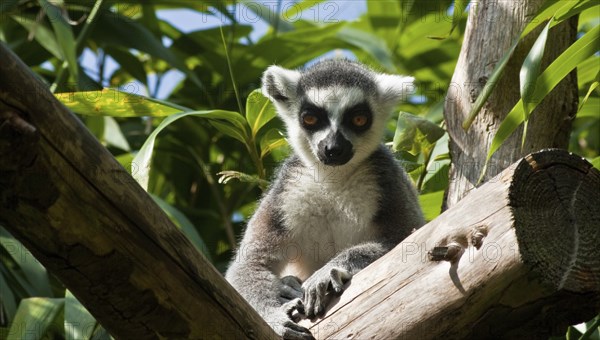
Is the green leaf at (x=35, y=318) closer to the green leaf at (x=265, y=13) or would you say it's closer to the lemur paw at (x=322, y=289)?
the lemur paw at (x=322, y=289)

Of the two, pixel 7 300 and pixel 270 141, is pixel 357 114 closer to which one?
pixel 270 141

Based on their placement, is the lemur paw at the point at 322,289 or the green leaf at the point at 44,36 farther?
the green leaf at the point at 44,36

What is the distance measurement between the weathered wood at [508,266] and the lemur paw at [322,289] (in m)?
0.32

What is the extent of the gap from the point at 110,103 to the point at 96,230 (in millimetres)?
2479

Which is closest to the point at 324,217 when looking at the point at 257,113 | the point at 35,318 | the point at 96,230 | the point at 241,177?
the point at 241,177

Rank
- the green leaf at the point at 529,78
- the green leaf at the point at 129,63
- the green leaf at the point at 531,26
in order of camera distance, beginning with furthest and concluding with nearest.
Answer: the green leaf at the point at 129,63 < the green leaf at the point at 531,26 < the green leaf at the point at 529,78

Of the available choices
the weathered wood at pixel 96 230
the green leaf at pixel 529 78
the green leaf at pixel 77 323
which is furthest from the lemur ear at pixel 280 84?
the weathered wood at pixel 96 230

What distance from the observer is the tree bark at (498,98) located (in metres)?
4.77

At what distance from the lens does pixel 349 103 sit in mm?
5430

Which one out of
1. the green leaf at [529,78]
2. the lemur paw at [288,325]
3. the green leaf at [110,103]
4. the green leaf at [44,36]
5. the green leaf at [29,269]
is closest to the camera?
the lemur paw at [288,325]

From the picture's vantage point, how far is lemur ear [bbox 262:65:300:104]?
18.9ft

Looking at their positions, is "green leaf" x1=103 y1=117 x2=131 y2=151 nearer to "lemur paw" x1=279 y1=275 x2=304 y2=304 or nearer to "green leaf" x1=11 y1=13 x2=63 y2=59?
"green leaf" x1=11 y1=13 x2=63 y2=59

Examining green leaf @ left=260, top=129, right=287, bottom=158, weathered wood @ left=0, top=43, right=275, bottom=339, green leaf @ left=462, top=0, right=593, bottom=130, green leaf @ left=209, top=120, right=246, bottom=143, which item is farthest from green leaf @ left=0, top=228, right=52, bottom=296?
green leaf @ left=462, top=0, right=593, bottom=130

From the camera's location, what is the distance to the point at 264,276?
465 cm
